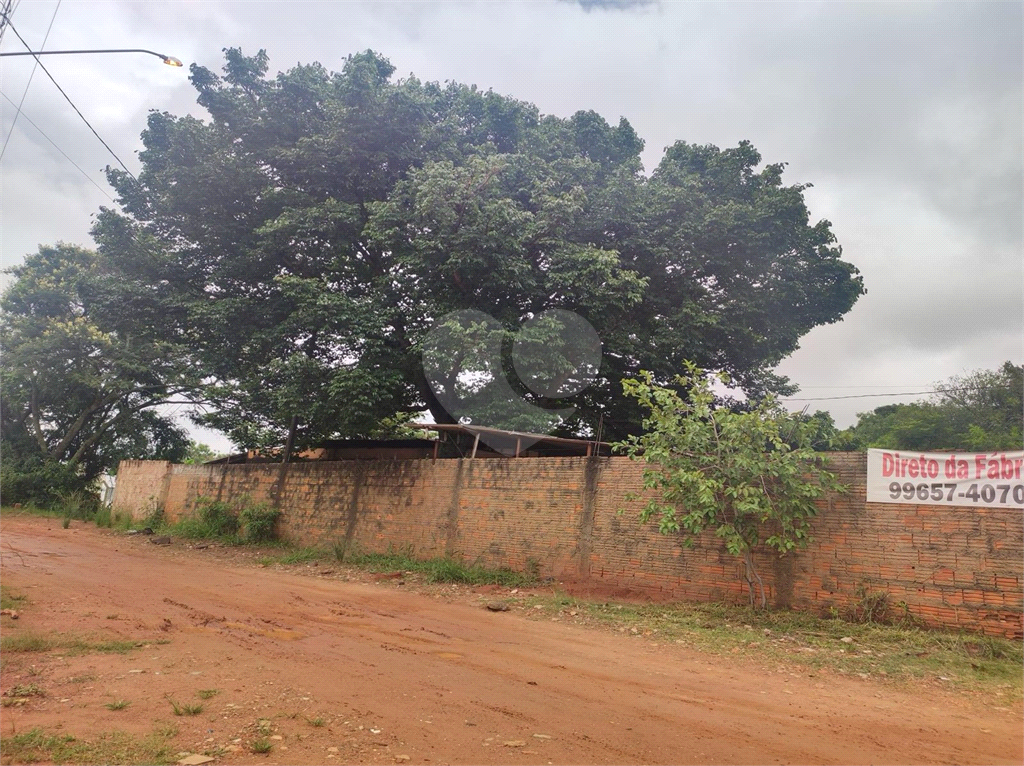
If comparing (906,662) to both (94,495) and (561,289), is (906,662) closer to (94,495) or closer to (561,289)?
(561,289)

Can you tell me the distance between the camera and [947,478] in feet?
25.4

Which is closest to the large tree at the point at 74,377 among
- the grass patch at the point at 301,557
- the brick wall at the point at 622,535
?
the grass patch at the point at 301,557

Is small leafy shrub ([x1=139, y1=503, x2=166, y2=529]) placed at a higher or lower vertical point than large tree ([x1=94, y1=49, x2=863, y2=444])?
lower

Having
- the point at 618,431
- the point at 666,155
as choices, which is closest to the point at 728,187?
the point at 666,155

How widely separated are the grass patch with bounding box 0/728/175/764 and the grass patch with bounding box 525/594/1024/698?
18.5 ft

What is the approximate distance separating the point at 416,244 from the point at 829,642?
1070cm

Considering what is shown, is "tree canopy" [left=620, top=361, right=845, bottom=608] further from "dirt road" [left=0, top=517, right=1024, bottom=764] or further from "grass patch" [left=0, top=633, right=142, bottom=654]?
"grass patch" [left=0, top=633, right=142, bottom=654]

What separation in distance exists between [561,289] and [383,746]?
A: 12395 mm

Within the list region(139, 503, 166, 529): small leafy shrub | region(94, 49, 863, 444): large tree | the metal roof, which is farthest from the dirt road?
region(139, 503, 166, 529): small leafy shrub

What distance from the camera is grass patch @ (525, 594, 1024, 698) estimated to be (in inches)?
251

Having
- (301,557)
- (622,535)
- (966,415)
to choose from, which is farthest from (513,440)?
(966,415)

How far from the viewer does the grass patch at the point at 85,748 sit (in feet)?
11.7

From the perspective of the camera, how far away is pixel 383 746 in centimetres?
396

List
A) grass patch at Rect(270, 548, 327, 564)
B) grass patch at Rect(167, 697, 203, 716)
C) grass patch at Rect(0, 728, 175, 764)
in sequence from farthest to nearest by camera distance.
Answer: grass patch at Rect(270, 548, 327, 564) < grass patch at Rect(167, 697, 203, 716) < grass patch at Rect(0, 728, 175, 764)
